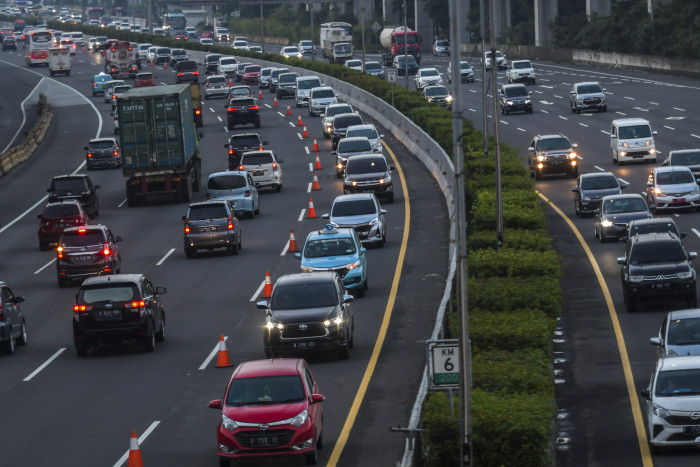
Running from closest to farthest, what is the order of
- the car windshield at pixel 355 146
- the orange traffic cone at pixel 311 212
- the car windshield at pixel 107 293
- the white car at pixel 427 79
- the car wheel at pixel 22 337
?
the car windshield at pixel 107 293, the car wheel at pixel 22 337, the orange traffic cone at pixel 311 212, the car windshield at pixel 355 146, the white car at pixel 427 79

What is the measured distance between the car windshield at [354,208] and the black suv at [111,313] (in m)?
13.4

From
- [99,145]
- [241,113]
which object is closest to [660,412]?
[99,145]

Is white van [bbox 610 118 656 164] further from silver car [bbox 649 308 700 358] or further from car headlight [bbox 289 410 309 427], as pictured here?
car headlight [bbox 289 410 309 427]

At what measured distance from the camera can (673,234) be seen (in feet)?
108

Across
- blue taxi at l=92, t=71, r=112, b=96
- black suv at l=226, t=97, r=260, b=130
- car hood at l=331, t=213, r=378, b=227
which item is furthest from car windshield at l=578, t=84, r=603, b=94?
blue taxi at l=92, t=71, r=112, b=96

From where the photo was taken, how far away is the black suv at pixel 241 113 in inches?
3132

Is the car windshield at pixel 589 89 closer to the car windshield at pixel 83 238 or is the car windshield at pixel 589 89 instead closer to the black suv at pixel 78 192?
the black suv at pixel 78 192

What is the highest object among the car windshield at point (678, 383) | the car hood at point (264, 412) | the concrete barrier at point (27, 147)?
the car hood at point (264, 412)

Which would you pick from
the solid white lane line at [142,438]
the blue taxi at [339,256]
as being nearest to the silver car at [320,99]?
the blue taxi at [339,256]

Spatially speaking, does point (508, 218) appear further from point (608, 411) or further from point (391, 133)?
point (391, 133)

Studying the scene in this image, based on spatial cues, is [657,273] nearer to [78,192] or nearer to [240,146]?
[78,192]

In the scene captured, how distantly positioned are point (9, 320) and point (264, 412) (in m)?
12.4

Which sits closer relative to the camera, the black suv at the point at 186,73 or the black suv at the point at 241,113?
the black suv at the point at 241,113

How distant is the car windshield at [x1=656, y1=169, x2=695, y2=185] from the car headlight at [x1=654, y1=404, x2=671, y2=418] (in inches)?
1059
